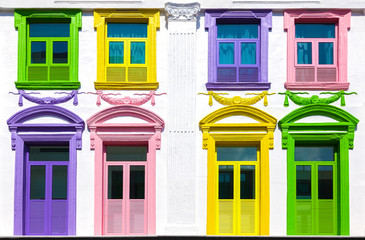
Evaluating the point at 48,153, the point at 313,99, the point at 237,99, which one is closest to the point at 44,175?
the point at 48,153

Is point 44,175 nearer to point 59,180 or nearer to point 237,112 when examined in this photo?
point 59,180

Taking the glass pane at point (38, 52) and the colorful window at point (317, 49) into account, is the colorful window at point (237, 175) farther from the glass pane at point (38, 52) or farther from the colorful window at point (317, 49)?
the glass pane at point (38, 52)

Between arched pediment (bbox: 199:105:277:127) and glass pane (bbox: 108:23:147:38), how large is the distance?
10.6 feet

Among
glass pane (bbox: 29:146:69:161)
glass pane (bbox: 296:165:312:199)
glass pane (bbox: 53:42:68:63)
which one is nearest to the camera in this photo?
glass pane (bbox: 296:165:312:199)

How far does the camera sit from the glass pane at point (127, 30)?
19.9 metres

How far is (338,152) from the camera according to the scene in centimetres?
1931

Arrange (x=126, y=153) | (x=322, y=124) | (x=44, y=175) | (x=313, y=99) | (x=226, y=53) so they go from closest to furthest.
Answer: (x=322, y=124), (x=313, y=99), (x=44, y=175), (x=126, y=153), (x=226, y=53)

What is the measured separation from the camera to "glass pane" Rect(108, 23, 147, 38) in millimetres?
19859

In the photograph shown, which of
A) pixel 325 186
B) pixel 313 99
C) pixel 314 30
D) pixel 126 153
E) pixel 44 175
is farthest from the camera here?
pixel 314 30

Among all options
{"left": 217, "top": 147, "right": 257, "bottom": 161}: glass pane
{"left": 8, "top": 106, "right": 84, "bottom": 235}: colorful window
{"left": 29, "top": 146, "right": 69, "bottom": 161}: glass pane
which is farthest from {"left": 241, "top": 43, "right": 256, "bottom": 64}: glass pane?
{"left": 29, "top": 146, "right": 69, "bottom": 161}: glass pane

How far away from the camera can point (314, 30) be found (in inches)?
782

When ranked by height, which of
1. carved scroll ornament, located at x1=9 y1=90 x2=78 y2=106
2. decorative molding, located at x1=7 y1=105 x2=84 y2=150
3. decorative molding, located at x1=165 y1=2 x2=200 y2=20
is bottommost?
decorative molding, located at x1=7 y1=105 x2=84 y2=150

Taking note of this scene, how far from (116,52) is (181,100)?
2.51 m

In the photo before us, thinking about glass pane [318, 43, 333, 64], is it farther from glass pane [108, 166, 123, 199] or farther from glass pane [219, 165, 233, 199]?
glass pane [108, 166, 123, 199]
